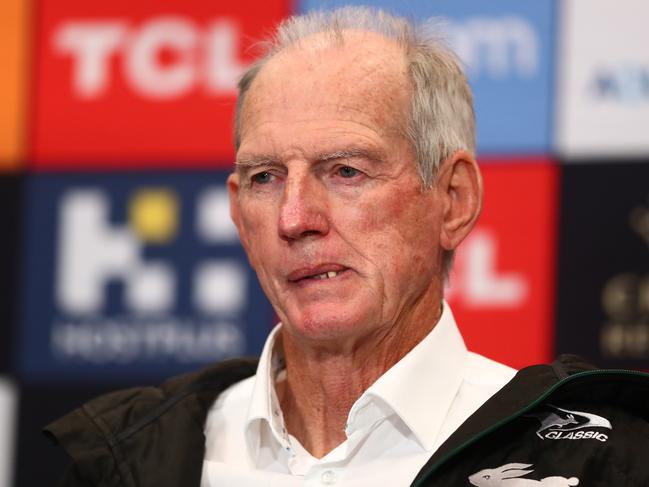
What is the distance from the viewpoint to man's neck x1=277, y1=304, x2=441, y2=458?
1.60 meters

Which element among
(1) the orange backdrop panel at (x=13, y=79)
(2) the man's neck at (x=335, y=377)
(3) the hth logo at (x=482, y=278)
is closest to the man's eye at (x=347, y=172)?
(2) the man's neck at (x=335, y=377)

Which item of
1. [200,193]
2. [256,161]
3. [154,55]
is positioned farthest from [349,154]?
[154,55]

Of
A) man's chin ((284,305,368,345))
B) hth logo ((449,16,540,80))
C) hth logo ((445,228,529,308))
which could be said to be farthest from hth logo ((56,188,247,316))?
man's chin ((284,305,368,345))

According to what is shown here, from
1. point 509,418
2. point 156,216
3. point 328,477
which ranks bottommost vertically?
point 328,477

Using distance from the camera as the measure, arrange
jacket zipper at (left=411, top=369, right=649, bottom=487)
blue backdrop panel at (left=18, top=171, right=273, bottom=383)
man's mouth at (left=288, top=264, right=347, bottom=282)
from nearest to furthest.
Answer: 1. jacket zipper at (left=411, top=369, right=649, bottom=487)
2. man's mouth at (left=288, top=264, right=347, bottom=282)
3. blue backdrop panel at (left=18, top=171, right=273, bottom=383)

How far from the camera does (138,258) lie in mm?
2516

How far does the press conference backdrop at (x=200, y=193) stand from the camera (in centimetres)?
224

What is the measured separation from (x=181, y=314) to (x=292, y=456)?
921mm

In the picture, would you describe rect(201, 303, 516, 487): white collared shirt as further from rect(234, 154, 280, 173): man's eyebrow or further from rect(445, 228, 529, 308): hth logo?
rect(445, 228, 529, 308): hth logo

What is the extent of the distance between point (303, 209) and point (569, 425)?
428 mm

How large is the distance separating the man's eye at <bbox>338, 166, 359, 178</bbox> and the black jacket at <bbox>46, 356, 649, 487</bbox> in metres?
0.34

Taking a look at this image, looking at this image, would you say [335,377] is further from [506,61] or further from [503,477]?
[506,61]

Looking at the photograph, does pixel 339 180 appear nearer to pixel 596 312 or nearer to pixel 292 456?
pixel 292 456

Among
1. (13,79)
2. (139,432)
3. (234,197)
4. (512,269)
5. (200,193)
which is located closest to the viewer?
(139,432)
